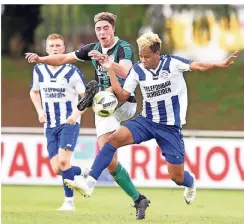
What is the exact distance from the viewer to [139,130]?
391 inches

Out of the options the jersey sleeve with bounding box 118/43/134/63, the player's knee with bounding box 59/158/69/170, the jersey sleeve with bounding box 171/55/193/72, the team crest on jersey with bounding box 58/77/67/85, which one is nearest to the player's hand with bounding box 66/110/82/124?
the player's knee with bounding box 59/158/69/170

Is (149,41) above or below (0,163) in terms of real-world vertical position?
above

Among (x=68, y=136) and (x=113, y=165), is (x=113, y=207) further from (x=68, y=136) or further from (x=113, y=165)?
(x=113, y=165)

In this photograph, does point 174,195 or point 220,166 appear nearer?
point 174,195

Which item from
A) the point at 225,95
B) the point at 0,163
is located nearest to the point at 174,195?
the point at 0,163

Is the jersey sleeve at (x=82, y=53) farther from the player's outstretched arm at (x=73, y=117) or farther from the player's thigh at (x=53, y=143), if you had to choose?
the player's thigh at (x=53, y=143)

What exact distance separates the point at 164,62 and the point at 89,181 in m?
1.48

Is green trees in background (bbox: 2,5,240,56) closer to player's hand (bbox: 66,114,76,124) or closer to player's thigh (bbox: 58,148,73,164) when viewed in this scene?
player's thigh (bbox: 58,148,73,164)

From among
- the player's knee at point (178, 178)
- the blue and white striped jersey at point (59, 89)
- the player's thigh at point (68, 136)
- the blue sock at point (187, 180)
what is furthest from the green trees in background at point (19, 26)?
the player's knee at point (178, 178)

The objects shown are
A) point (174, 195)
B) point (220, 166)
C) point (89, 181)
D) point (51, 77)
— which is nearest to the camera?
point (89, 181)

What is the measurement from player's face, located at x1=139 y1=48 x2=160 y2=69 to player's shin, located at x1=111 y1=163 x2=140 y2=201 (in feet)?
4.73

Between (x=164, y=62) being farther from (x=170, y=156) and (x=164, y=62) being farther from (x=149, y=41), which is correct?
(x=170, y=156)

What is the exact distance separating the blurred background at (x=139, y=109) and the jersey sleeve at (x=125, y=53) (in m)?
2.55

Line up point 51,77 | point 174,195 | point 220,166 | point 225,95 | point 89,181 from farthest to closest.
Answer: point 225,95, point 220,166, point 174,195, point 51,77, point 89,181
